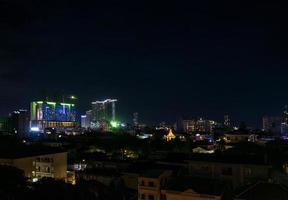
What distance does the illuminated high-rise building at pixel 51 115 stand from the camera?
369 feet

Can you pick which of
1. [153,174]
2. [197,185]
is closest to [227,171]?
[197,185]

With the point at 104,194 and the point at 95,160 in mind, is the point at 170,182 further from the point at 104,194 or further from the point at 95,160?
the point at 95,160

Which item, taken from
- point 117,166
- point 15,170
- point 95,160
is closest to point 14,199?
point 15,170

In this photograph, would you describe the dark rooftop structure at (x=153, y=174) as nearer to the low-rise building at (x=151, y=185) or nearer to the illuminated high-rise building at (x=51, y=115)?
the low-rise building at (x=151, y=185)

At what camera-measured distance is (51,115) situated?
11700 centimetres

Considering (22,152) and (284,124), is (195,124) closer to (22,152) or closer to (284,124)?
(284,124)

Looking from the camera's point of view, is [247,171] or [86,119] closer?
[247,171]

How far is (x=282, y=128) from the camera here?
92625 mm

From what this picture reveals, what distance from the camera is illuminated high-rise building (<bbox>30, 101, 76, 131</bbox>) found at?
4427 inches

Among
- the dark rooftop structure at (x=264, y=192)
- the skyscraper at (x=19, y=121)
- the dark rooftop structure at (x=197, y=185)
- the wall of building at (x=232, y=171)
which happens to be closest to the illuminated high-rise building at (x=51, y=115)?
the skyscraper at (x=19, y=121)

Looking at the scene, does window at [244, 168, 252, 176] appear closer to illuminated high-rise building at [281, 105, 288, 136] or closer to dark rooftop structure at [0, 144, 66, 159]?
dark rooftop structure at [0, 144, 66, 159]

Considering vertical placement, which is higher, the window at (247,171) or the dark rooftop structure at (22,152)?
the dark rooftop structure at (22,152)

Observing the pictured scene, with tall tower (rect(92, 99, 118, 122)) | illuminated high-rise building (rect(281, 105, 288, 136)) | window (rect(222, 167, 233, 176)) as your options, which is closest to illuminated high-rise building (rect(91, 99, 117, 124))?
tall tower (rect(92, 99, 118, 122))

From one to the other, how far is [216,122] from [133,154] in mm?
101059
